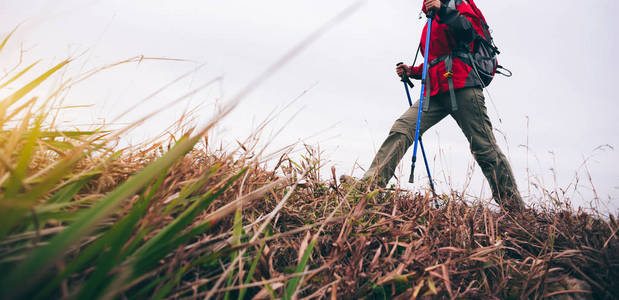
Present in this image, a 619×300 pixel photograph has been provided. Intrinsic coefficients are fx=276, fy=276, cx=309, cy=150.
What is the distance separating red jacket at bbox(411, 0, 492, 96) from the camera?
305 cm

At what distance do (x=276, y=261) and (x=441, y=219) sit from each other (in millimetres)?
1240

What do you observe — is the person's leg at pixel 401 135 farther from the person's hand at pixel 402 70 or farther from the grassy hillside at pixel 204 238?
the grassy hillside at pixel 204 238

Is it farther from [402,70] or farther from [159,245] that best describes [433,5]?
[159,245]

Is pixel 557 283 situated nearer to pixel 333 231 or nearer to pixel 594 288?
pixel 594 288

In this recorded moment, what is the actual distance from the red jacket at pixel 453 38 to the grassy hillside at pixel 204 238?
1610 millimetres

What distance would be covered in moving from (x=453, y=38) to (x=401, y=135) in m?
1.27

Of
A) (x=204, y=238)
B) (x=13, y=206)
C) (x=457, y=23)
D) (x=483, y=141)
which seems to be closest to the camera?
(x=13, y=206)

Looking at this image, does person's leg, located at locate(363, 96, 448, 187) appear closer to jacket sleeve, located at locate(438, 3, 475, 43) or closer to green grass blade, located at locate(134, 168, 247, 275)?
jacket sleeve, located at locate(438, 3, 475, 43)

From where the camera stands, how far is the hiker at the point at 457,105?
307 centimetres

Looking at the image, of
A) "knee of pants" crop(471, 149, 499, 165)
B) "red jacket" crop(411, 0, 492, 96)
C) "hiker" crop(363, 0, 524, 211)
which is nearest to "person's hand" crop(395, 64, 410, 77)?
"red jacket" crop(411, 0, 492, 96)

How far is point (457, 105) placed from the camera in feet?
10.4

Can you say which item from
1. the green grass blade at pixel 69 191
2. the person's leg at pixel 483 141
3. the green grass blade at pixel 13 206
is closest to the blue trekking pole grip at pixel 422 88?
the person's leg at pixel 483 141

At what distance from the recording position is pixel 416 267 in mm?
1231

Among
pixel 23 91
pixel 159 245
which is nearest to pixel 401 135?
pixel 159 245
